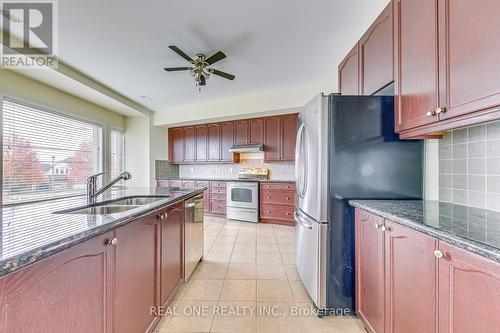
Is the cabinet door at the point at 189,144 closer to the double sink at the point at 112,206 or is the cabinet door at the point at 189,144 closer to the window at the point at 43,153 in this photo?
the window at the point at 43,153

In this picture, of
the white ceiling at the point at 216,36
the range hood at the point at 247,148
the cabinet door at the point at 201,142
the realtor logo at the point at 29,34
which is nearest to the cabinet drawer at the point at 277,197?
the range hood at the point at 247,148

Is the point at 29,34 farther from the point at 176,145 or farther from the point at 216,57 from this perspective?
the point at 176,145

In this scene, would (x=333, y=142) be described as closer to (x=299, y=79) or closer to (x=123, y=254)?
(x=123, y=254)

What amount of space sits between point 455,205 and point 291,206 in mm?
2972

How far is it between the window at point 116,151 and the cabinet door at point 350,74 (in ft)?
15.7

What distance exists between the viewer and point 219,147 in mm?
5305

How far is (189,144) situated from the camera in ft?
18.7

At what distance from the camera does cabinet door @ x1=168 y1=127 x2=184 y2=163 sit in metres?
5.79

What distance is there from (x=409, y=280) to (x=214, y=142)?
15.5 ft

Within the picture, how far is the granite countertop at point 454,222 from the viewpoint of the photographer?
749 mm

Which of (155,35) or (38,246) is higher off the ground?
(155,35)

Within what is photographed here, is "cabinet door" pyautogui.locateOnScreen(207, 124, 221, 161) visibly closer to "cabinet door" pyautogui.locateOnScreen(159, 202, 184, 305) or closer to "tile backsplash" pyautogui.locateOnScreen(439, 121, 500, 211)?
"cabinet door" pyautogui.locateOnScreen(159, 202, 184, 305)

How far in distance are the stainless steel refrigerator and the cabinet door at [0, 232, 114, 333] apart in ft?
4.54

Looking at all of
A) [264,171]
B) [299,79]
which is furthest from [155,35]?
[264,171]
